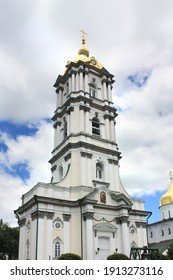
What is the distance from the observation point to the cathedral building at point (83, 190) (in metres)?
29.4

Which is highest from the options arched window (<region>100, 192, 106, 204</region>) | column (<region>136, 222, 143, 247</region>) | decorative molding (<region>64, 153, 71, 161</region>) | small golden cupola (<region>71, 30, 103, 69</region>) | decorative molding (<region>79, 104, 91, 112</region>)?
small golden cupola (<region>71, 30, 103, 69</region>)

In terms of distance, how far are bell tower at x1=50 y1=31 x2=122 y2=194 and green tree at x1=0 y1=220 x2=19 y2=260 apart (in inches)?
745

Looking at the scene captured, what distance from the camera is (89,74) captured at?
4141 cm

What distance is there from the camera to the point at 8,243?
163ft

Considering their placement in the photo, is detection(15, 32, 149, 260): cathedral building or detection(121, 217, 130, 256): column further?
detection(121, 217, 130, 256): column

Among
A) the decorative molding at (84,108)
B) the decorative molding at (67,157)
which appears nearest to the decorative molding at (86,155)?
the decorative molding at (67,157)

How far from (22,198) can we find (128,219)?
1204 cm

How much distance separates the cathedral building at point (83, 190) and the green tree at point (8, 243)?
1829 centimetres

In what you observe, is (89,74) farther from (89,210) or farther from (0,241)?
(0,241)

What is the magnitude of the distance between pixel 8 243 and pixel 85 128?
85.3 ft

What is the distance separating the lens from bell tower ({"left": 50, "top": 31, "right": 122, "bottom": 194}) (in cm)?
3436

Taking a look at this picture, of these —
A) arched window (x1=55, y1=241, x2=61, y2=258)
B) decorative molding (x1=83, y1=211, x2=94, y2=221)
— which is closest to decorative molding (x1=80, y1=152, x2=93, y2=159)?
decorative molding (x1=83, y1=211, x2=94, y2=221)

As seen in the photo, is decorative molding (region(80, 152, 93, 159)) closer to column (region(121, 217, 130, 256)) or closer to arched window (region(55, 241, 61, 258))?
column (region(121, 217, 130, 256))

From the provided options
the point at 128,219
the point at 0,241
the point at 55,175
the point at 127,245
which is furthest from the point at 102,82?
the point at 0,241
